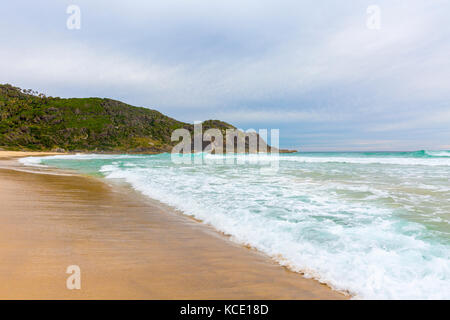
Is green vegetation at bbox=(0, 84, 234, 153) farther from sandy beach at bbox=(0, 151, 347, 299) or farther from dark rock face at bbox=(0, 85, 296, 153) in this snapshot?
sandy beach at bbox=(0, 151, 347, 299)

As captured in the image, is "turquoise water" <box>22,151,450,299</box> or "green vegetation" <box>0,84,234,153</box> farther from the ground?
"green vegetation" <box>0,84,234,153</box>

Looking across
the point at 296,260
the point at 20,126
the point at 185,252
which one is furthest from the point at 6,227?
the point at 20,126

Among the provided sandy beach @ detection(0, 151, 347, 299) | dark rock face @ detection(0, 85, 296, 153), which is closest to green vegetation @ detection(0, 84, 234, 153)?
dark rock face @ detection(0, 85, 296, 153)

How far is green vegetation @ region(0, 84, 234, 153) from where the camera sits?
7581 centimetres

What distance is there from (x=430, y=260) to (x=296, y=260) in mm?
1670

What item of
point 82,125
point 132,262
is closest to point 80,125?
point 82,125

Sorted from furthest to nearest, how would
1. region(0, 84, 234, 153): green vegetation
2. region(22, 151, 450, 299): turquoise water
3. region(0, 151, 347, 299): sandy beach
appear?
region(0, 84, 234, 153): green vegetation < region(22, 151, 450, 299): turquoise water < region(0, 151, 347, 299): sandy beach

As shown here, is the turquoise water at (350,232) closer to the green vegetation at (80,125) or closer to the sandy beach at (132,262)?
the sandy beach at (132,262)

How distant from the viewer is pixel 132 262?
9.20 feet

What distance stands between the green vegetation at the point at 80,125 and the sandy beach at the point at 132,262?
81.9m

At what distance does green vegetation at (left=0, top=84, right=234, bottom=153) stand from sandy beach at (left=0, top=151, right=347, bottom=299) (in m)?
81.9

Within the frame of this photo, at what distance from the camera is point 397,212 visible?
17.1 feet
